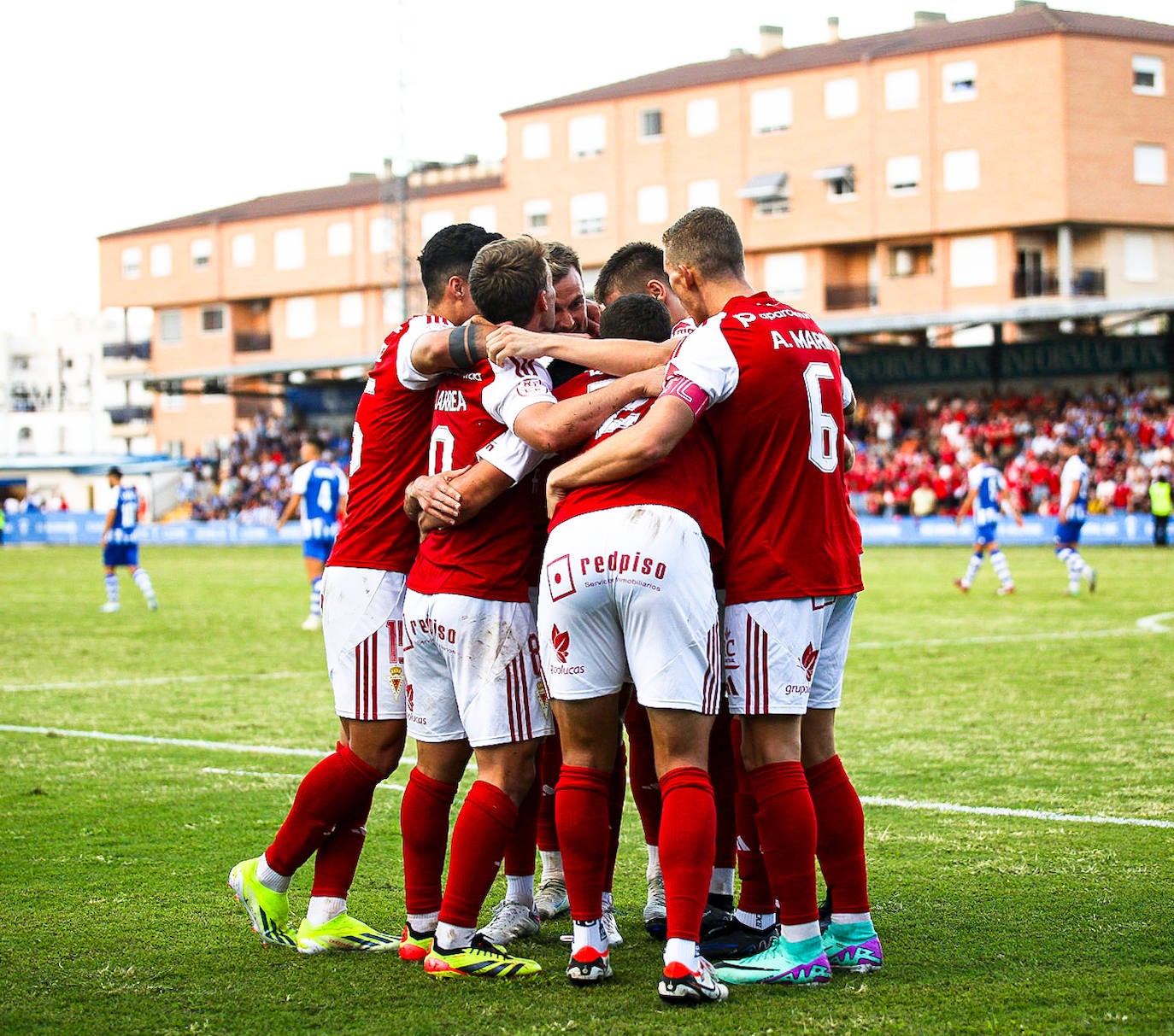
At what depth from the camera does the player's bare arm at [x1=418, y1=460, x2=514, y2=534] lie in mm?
4992

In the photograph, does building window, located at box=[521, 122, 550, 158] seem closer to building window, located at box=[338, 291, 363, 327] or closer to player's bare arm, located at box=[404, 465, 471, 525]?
building window, located at box=[338, 291, 363, 327]

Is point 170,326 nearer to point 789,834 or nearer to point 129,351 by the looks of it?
point 129,351

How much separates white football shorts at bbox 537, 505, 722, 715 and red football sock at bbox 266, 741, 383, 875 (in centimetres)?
98

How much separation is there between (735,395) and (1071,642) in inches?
460

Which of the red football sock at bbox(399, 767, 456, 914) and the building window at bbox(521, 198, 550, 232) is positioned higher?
the building window at bbox(521, 198, 550, 232)

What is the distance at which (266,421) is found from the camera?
213 ft

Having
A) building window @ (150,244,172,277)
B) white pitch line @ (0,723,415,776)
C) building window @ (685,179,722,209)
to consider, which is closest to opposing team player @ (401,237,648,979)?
white pitch line @ (0,723,415,776)

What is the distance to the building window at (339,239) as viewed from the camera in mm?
67625

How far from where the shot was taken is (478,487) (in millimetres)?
4988

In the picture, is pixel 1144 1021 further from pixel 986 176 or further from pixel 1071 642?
pixel 986 176

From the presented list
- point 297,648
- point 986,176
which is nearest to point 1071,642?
point 297,648

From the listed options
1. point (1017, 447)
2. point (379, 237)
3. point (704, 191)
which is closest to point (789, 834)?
point (1017, 447)

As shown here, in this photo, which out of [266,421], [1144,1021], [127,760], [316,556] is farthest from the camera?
[266,421]

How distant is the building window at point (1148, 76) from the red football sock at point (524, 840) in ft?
164
